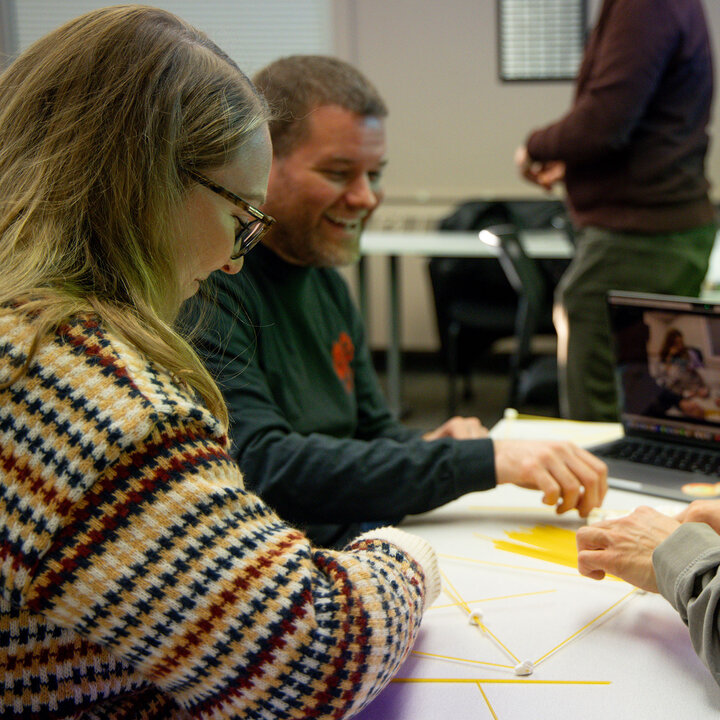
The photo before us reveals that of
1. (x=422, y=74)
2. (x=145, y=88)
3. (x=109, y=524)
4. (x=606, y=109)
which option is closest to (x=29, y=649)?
(x=109, y=524)

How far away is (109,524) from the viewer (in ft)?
1.91

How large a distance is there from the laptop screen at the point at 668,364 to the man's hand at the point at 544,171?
1184 millimetres

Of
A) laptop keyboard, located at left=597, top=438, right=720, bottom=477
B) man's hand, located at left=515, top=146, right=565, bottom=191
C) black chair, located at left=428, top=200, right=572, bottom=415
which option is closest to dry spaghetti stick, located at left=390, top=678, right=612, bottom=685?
laptop keyboard, located at left=597, top=438, right=720, bottom=477

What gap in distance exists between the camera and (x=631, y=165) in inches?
91.0

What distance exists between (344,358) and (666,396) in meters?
0.54

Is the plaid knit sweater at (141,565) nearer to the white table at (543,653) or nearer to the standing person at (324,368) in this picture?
the white table at (543,653)

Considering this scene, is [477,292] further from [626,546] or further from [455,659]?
[455,659]

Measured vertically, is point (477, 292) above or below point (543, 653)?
below

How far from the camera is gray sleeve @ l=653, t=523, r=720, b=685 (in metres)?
0.76

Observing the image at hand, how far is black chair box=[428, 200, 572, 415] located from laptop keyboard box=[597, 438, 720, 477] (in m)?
2.58

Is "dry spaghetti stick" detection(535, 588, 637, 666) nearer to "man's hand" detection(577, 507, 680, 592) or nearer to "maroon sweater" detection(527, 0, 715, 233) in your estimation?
"man's hand" detection(577, 507, 680, 592)

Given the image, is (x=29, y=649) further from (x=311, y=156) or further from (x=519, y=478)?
(x=311, y=156)

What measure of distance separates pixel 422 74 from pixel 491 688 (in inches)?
180

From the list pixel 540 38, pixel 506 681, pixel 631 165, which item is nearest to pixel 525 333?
pixel 631 165
